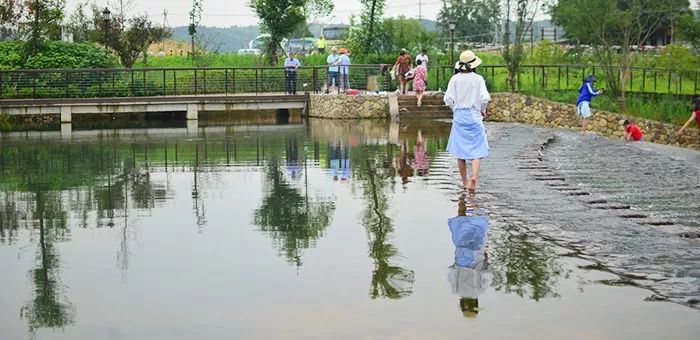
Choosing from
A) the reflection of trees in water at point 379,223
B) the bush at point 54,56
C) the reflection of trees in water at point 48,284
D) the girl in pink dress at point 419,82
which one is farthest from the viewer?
the bush at point 54,56

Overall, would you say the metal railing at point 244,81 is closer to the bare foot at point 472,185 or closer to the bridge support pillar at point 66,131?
the bridge support pillar at point 66,131

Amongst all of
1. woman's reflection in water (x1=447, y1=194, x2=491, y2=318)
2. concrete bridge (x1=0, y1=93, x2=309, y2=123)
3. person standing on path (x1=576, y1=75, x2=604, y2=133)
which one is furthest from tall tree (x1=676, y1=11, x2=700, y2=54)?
woman's reflection in water (x1=447, y1=194, x2=491, y2=318)

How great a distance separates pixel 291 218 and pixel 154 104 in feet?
64.6

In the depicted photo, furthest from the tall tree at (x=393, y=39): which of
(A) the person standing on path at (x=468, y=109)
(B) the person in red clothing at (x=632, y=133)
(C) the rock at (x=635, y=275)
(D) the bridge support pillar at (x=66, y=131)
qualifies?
(C) the rock at (x=635, y=275)

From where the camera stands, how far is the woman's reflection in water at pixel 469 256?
8202mm

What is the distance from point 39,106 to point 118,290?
22768 millimetres

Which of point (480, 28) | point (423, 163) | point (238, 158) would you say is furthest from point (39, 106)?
point (480, 28)

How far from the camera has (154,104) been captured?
31125 millimetres

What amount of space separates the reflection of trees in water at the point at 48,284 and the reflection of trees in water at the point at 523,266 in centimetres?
317

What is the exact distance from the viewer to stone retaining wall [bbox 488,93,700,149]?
25.9m

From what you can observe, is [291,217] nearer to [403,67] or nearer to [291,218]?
[291,218]

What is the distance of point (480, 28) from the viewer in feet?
275

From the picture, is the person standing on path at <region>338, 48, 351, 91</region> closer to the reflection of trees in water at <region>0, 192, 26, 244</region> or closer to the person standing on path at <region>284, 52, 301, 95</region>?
the person standing on path at <region>284, 52, 301, 95</region>

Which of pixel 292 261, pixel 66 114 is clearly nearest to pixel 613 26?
pixel 66 114
